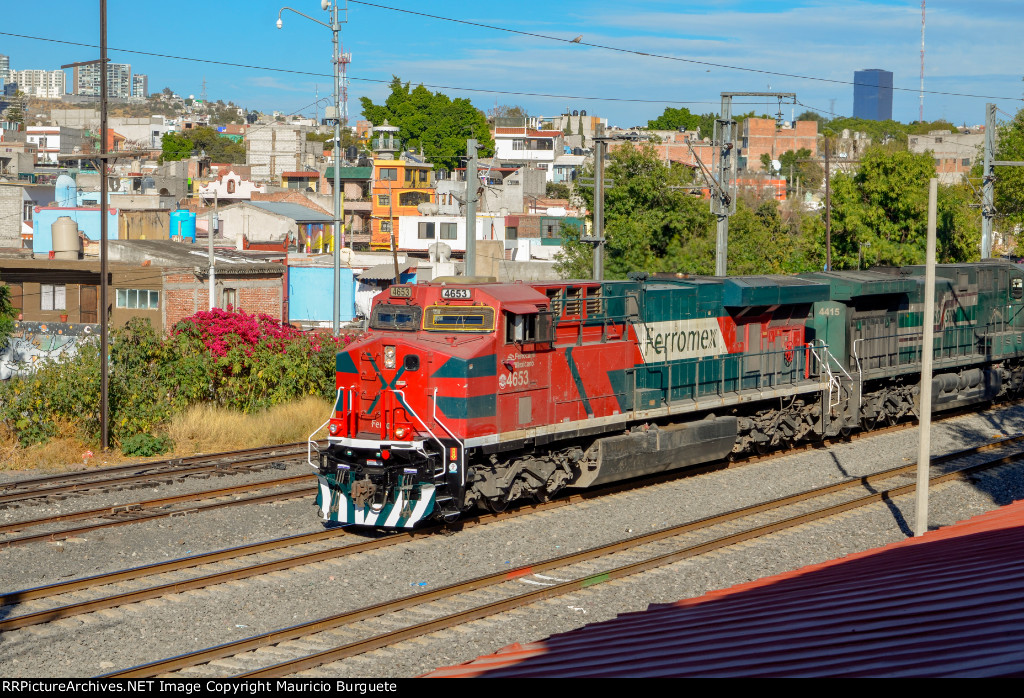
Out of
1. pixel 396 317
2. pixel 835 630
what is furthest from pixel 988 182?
pixel 835 630

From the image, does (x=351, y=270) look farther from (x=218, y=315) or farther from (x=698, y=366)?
(x=698, y=366)

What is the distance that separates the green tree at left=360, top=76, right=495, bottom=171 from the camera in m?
103

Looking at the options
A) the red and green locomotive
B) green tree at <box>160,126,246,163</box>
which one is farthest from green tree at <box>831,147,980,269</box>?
green tree at <box>160,126,246,163</box>

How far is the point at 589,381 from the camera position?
1590 cm

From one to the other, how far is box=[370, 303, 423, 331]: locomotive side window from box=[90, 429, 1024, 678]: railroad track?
3.96m

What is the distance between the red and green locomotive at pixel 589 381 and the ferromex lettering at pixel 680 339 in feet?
0.12

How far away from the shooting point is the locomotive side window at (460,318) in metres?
14.1

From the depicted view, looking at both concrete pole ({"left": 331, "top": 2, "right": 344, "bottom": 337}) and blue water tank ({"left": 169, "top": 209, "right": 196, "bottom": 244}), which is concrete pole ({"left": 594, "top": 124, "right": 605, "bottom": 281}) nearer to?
concrete pole ({"left": 331, "top": 2, "right": 344, "bottom": 337})

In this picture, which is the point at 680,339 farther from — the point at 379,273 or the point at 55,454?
the point at 379,273

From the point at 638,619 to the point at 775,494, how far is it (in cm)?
1086

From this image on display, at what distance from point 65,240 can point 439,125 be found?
71.3m

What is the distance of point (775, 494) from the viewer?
17.1 m

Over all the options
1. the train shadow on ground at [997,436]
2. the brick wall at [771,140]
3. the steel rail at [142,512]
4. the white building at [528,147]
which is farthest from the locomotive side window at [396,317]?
the brick wall at [771,140]

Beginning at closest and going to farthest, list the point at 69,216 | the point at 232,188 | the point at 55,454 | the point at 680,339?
the point at 680,339, the point at 55,454, the point at 69,216, the point at 232,188
